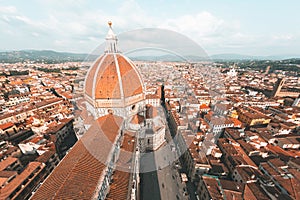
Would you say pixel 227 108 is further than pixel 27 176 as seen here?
Yes

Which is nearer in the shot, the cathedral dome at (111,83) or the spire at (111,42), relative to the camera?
the cathedral dome at (111,83)

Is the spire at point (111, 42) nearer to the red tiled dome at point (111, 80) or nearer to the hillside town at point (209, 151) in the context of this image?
the red tiled dome at point (111, 80)

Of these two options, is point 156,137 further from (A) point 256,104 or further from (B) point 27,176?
(A) point 256,104

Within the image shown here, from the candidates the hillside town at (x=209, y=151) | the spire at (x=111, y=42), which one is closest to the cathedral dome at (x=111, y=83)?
the spire at (x=111, y=42)

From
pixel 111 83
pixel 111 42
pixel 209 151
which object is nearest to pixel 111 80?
pixel 111 83

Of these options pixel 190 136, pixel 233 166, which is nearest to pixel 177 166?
pixel 190 136

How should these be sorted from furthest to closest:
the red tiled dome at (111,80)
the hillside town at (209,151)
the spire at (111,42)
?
the spire at (111,42), the red tiled dome at (111,80), the hillside town at (209,151)

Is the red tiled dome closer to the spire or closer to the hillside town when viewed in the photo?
the spire
